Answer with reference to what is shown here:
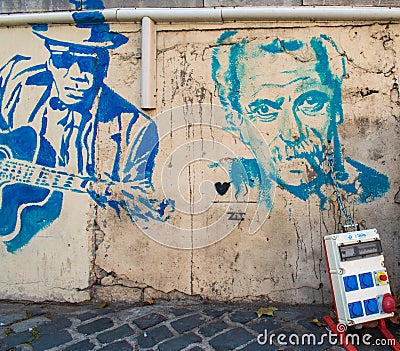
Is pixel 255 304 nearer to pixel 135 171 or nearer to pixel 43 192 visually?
pixel 135 171

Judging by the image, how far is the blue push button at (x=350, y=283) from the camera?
288 centimetres

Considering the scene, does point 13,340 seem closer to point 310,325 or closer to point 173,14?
point 310,325

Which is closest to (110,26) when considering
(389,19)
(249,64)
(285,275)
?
(249,64)

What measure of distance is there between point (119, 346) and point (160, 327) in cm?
41

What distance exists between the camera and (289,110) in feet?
12.2

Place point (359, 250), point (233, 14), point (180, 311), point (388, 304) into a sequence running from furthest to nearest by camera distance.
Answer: point (233, 14) < point (180, 311) < point (359, 250) < point (388, 304)

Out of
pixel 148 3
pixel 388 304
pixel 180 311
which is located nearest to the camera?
pixel 388 304

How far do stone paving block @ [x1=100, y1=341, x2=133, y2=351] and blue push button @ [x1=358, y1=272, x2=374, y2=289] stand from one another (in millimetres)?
1851

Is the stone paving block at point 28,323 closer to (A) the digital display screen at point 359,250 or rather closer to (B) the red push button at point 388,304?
(A) the digital display screen at point 359,250

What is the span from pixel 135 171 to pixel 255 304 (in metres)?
1.76

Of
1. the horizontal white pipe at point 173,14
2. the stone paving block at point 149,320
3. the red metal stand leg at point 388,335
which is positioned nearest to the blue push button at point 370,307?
the red metal stand leg at point 388,335

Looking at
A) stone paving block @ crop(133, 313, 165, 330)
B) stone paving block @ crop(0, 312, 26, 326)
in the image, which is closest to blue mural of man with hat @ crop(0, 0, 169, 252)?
stone paving block @ crop(0, 312, 26, 326)

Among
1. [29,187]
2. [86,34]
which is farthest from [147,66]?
[29,187]

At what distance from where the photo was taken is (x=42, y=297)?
3875 mm
